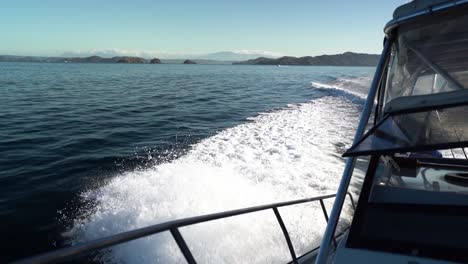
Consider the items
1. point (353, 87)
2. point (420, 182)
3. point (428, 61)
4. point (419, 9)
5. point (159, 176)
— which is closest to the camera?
point (419, 9)

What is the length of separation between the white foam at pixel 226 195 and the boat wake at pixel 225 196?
0.05 feet

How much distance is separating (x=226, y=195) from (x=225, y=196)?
0.05 metres

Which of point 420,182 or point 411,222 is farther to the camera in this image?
point 420,182

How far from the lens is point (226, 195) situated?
6438 millimetres

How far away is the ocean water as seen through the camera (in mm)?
4742

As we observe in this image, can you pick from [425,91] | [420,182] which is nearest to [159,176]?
[420,182]

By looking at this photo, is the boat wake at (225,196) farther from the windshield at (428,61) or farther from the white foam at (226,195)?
the windshield at (428,61)

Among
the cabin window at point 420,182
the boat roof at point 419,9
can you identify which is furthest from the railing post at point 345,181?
the cabin window at point 420,182

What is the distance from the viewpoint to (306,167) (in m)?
8.36

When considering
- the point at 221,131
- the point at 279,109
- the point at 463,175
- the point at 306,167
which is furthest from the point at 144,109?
the point at 463,175

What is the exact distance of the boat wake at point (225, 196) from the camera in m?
4.50

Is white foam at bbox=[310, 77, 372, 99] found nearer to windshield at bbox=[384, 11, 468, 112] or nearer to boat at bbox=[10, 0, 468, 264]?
windshield at bbox=[384, 11, 468, 112]

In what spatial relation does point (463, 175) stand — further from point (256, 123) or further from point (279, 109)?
point (279, 109)

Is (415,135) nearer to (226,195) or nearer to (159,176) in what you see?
(226,195)
